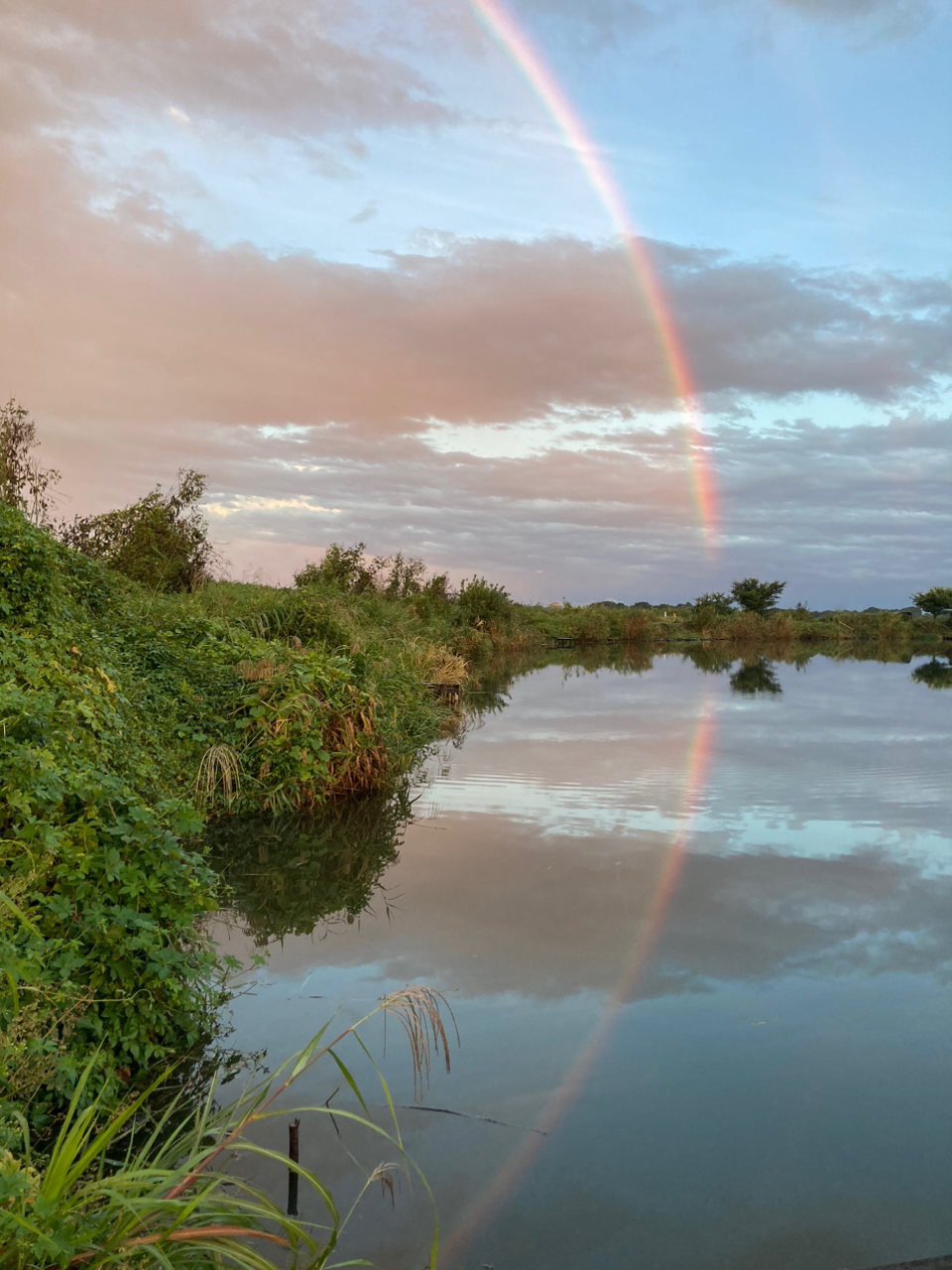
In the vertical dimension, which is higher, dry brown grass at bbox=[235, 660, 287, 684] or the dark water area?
dry brown grass at bbox=[235, 660, 287, 684]

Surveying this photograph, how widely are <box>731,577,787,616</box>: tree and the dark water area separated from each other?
55.3 metres

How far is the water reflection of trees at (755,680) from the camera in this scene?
1012 inches

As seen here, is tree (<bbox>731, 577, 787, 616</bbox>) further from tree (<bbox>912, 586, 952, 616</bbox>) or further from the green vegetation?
the green vegetation

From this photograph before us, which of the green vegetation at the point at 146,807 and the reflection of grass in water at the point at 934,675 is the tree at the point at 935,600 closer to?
the reflection of grass in water at the point at 934,675

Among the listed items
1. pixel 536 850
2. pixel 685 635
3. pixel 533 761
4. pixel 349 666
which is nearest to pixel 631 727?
pixel 533 761

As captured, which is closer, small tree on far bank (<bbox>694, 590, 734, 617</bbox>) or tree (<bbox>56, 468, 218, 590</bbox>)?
tree (<bbox>56, 468, 218, 590</bbox>)

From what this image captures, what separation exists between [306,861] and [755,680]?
23.7 m

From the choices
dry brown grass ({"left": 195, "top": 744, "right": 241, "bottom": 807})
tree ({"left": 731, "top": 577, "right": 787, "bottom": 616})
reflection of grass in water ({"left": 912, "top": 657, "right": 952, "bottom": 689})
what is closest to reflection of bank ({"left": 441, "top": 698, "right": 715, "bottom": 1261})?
dry brown grass ({"left": 195, "top": 744, "right": 241, "bottom": 807})

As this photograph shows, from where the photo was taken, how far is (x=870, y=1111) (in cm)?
406

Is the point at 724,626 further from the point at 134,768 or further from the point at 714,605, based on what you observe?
the point at 134,768

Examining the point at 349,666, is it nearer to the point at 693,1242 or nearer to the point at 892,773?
the point at 892,773

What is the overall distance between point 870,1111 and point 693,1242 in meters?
1.25

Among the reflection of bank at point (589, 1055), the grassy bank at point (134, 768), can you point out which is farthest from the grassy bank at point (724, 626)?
the reflection of bank at point (589, 1055)

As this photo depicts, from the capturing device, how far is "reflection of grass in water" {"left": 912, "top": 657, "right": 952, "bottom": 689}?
28733mm
